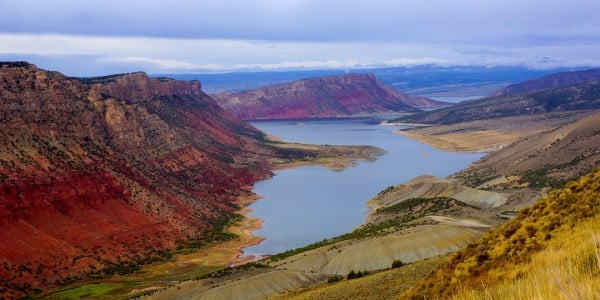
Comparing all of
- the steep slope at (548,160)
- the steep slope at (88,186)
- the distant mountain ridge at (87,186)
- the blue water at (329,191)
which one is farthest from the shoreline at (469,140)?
the distant mountain ridge at (87,186)

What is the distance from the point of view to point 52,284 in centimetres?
4900

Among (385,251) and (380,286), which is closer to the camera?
(380,286)

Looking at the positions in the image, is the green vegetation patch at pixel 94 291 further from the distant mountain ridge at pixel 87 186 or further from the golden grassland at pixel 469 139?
the golden grassland at pixel 469 139

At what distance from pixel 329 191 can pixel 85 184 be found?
A: 4208 cm

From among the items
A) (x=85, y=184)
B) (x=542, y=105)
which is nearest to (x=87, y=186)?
(x=85, y=184)

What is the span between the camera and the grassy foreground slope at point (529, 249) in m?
12.4

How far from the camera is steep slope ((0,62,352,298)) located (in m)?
53.1

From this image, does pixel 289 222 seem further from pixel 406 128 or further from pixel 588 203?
pixel 406 128

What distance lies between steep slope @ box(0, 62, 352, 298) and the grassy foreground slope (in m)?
38.1

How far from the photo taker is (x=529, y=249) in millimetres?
16406

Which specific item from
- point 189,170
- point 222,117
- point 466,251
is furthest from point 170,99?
point 466,251

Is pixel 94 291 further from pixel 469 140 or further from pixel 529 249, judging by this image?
pixel 469 140

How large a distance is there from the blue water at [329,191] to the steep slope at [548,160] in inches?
364

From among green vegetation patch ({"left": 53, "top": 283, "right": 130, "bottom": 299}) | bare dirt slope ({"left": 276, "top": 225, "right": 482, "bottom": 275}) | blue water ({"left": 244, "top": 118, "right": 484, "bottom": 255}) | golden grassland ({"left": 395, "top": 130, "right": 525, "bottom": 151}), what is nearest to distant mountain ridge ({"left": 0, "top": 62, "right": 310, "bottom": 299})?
green vegetation patch ({"left": 53, "top": 283, "right": 130, "bottom": 299})
